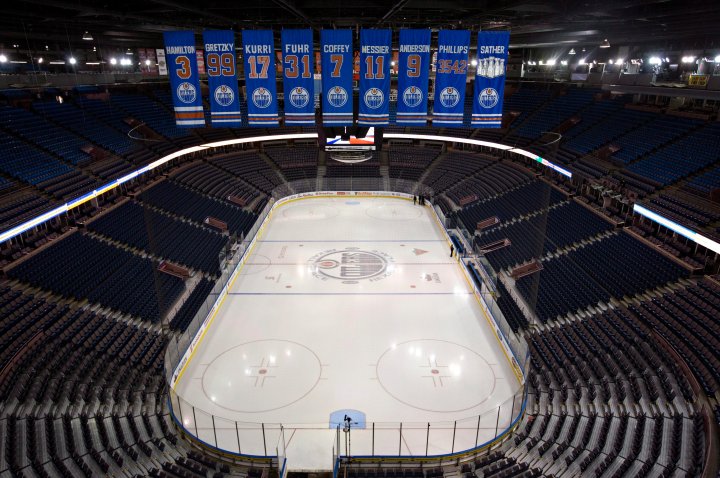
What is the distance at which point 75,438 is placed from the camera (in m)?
10.4

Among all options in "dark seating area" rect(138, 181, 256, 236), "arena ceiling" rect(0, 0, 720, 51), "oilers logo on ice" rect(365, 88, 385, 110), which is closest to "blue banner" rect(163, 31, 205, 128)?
"arena ceiling" rect(0, 0, 720, 51)

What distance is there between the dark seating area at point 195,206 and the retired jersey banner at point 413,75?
1363cm

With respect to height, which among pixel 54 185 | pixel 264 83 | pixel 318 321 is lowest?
pixel 318 321

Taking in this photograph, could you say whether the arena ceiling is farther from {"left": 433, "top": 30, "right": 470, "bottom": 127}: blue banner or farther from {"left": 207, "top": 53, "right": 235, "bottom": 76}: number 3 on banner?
{"left": 207, "top": 53, "right": 235, "bottom": 76}: number 3 on banner

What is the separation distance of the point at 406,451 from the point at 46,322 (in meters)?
12.4

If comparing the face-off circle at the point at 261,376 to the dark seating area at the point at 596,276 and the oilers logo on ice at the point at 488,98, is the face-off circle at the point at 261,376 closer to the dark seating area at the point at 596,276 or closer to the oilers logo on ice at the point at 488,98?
the dark seating area at the point at 596,276

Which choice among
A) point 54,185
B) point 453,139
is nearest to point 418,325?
point 54,185

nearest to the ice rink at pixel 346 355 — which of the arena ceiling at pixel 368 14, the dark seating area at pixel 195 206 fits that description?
the dark seating area at pixel 195 206

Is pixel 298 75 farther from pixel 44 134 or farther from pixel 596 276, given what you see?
pixel 44 134

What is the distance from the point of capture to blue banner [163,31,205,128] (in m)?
14.1

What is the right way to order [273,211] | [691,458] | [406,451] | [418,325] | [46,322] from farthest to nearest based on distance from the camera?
[273,211] → [418,325] → [46,322] → [406,451] → [691,458]

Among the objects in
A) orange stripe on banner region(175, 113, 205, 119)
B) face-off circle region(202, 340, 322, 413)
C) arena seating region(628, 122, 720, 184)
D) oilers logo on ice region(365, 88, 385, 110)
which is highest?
oilers logo on ice region(365, 88, 385, 110)

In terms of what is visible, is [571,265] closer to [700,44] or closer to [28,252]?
[700,44]

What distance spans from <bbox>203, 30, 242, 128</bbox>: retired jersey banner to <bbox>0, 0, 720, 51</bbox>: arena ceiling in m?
2.07
